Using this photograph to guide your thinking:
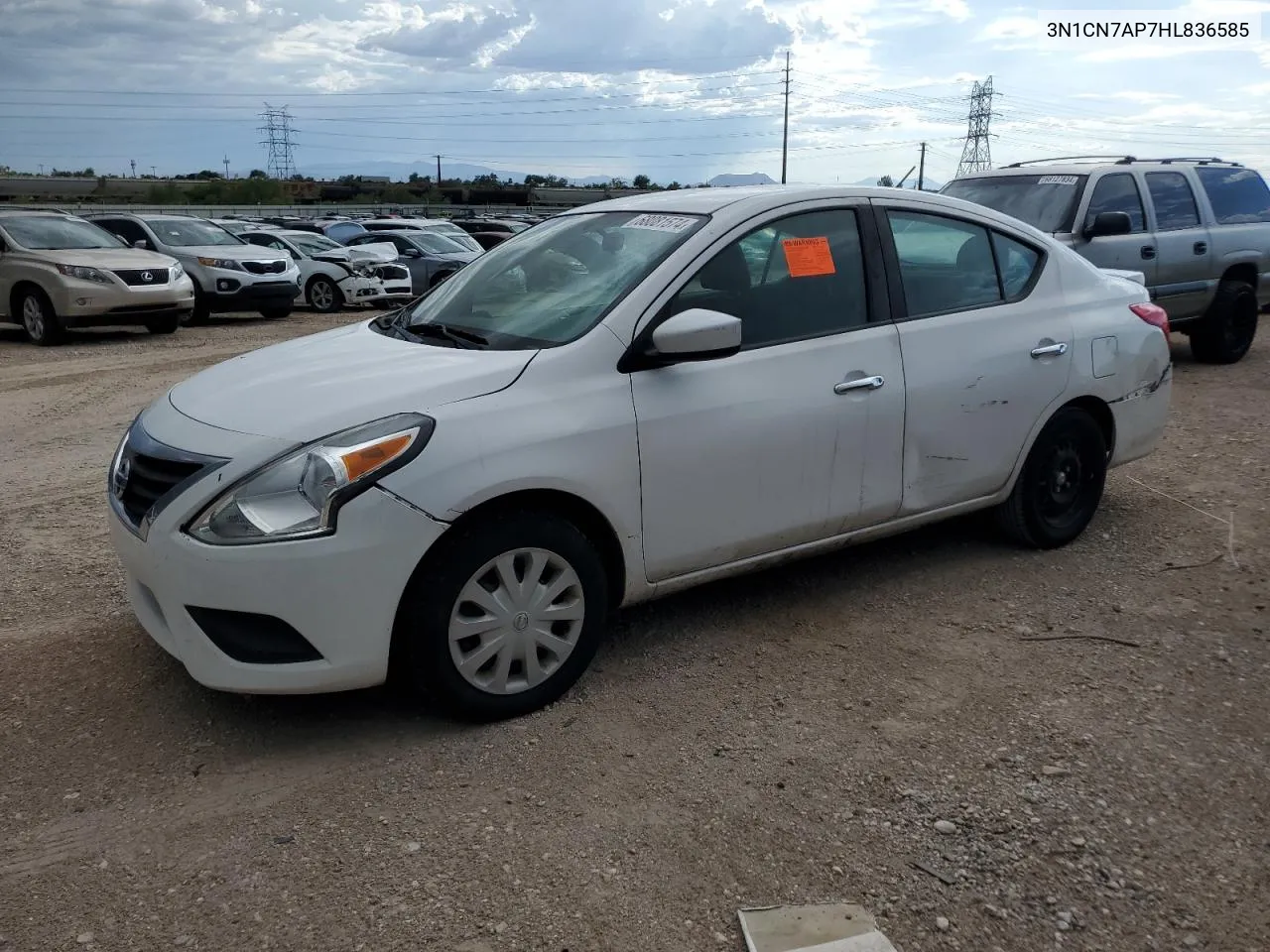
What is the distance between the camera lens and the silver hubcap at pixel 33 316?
12.8 metres

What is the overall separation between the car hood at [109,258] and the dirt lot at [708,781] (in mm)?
9139

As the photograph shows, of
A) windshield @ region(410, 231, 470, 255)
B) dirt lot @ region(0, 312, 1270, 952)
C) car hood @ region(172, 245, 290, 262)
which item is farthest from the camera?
windshield @ region(410, 231, 470, 255)

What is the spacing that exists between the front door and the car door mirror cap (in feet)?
0.43

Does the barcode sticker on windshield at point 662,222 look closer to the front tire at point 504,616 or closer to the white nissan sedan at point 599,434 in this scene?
the white nissan sedan at point 599,434

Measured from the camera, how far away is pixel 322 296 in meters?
18.0

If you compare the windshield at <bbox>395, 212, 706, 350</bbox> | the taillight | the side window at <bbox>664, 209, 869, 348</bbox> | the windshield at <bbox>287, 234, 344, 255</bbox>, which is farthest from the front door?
the windshield at <bbox>287, 234, 344, 255</bbox>

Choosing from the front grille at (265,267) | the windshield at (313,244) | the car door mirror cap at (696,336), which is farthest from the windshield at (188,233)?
A: the car door mirror cap at (696,336)

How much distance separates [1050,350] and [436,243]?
17274 millimetres

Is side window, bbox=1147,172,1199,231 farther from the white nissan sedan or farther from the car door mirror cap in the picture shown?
the car door mirror cap

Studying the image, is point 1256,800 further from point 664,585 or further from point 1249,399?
point 1249,399

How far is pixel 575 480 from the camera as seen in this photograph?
345 cm

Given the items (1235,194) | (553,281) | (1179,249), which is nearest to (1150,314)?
(553,281)

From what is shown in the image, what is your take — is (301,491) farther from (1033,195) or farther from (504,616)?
(1033,195)

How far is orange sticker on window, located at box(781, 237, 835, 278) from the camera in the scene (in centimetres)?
415
